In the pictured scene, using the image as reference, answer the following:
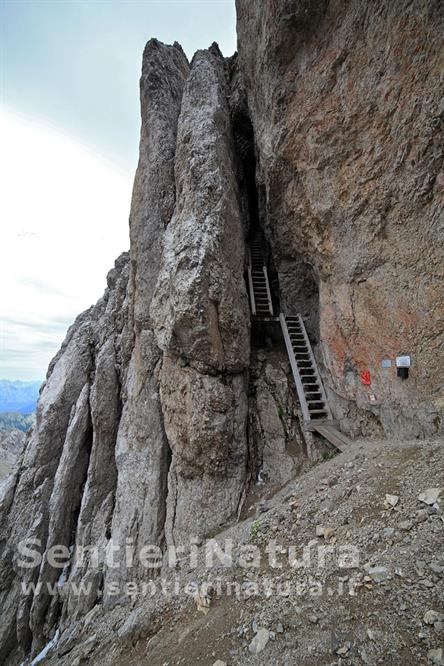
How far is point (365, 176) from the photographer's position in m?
7.04

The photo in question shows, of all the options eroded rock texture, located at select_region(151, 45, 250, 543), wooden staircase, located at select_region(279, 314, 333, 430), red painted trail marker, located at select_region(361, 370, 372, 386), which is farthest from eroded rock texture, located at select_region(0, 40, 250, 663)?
red painted trail marker, located at select_region(361, 370, 372, 386)

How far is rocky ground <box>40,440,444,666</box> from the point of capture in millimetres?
3072

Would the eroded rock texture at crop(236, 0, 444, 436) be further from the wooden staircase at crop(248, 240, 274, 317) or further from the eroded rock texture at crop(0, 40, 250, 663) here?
the wooden staircase at crop(248, 240, 274, 317)

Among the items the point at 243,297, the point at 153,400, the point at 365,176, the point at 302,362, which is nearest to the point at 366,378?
the point at 302,362

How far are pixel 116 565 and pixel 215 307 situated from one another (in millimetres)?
9163

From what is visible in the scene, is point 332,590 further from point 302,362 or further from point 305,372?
point 302,362

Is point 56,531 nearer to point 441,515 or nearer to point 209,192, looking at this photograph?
point 441,515

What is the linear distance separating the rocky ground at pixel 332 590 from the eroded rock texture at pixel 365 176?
178 centimetres

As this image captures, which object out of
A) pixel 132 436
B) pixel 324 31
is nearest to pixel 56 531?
pixel 132 436

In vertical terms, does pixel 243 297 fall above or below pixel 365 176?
below

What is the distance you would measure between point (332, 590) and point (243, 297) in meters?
8.20

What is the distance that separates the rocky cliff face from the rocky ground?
1753mm

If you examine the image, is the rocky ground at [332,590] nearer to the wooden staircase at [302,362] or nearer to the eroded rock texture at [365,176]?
the eroded rock texture at [365,176]

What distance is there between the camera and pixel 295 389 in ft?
34.3
